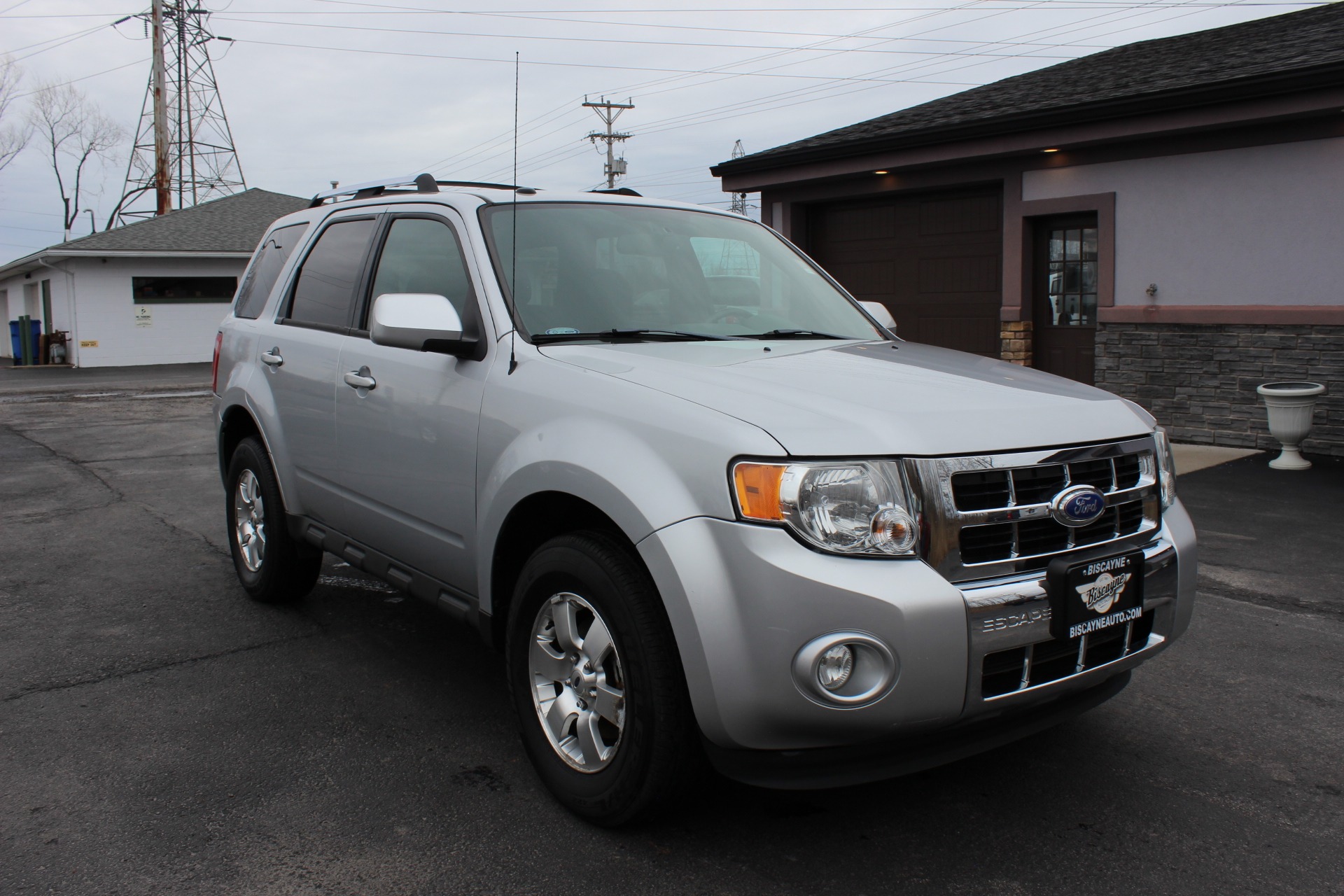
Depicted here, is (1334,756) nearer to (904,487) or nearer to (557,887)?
(904,487)

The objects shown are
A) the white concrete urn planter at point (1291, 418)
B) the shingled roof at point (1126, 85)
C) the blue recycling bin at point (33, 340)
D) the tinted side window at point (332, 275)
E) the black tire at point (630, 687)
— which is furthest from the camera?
the blue recycling bin at point (33, 340)

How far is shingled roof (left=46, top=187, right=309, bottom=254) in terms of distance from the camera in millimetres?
29031

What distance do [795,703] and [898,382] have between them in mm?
1041

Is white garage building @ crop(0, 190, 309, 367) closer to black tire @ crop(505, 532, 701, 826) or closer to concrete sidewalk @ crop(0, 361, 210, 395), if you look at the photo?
concrete sidewalk @ crop(0, 361, 210, 395)

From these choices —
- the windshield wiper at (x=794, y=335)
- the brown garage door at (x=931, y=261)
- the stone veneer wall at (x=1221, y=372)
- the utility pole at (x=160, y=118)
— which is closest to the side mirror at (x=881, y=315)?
the windshield wiper at (x=794, y=335)

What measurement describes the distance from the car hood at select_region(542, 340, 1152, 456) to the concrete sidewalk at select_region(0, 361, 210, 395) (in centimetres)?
1932

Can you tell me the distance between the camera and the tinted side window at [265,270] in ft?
17.3

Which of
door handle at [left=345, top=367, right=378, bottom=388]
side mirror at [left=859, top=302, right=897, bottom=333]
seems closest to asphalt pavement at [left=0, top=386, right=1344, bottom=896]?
door handle at [left=345, top=367, right=378, bottom=388]

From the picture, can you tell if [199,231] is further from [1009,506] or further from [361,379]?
[1009,506]

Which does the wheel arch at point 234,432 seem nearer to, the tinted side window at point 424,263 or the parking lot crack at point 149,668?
the parking lot crack at point 149,668

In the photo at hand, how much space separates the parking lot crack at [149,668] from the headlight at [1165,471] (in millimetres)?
3595

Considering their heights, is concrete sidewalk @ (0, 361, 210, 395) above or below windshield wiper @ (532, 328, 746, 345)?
below

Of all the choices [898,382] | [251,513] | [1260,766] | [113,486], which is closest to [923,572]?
[898,382]

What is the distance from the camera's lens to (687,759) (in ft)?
9.04
